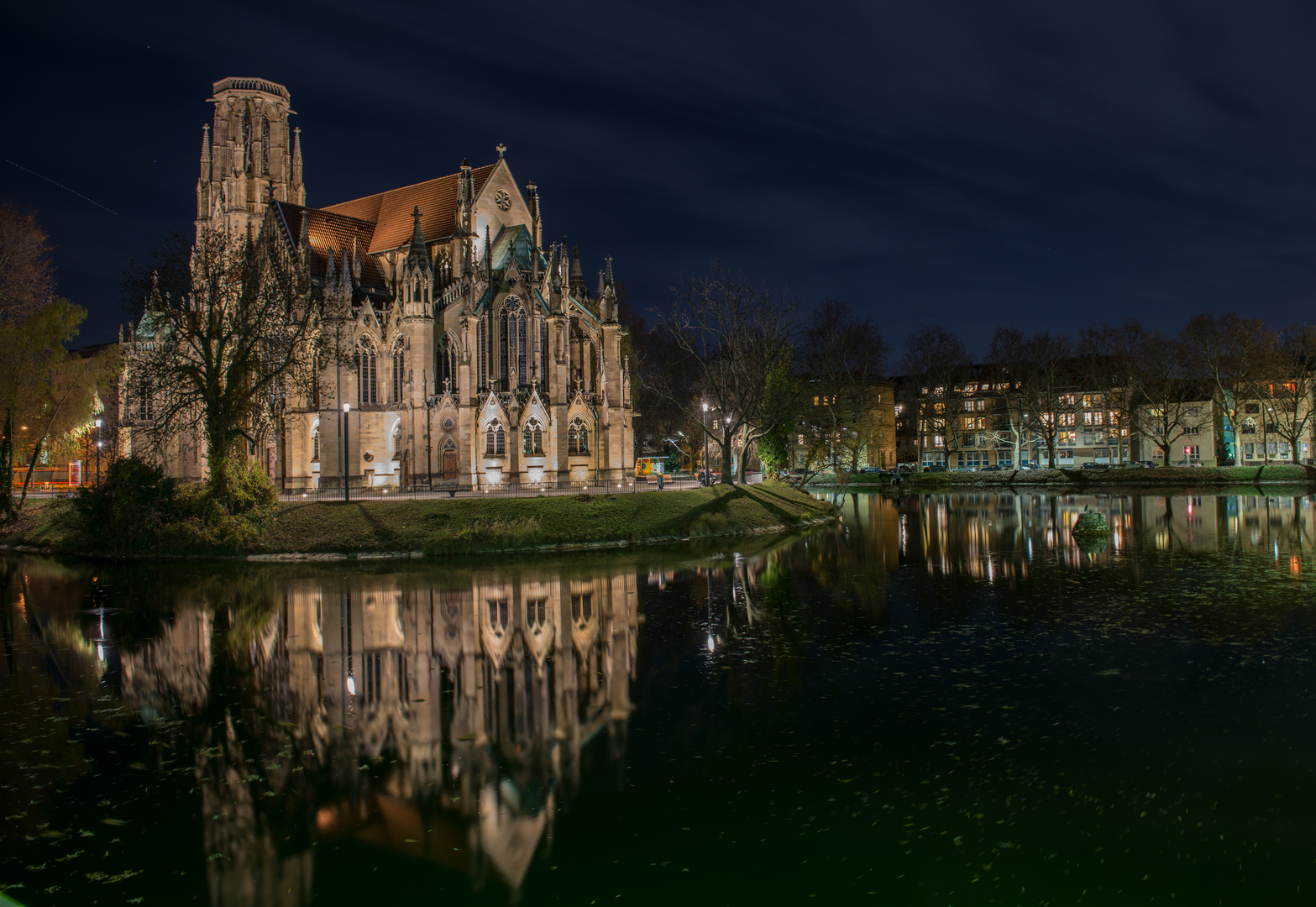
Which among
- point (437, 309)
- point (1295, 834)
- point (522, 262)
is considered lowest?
point (1295, 834)

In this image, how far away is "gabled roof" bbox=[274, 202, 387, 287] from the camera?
49.1 metres

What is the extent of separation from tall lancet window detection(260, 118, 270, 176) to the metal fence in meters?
26.0

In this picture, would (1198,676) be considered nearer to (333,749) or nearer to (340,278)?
(333,749)

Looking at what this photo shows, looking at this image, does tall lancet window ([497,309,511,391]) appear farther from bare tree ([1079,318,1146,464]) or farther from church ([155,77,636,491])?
bare tree ([1079,318,1146,464])

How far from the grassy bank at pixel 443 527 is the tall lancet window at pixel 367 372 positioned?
43.7 ft

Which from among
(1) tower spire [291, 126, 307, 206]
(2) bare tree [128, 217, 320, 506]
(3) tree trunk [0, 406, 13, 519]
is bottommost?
(3) tree trunk [0, 406, 13, 519]

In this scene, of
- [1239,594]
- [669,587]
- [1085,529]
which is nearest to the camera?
[1239,594]

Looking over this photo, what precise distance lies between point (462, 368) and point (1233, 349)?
63.1 metres

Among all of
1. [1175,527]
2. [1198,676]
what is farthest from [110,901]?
[1175,527]

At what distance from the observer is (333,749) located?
9445mm

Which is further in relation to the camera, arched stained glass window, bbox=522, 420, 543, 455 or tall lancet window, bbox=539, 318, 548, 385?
tall lancet window, bbox=539, 318, 548, 385

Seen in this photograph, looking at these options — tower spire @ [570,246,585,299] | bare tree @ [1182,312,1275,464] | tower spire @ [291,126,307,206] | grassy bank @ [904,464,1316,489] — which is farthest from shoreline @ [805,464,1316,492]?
tower spire @ [291,126,307,206]

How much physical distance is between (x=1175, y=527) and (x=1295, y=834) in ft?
97.3

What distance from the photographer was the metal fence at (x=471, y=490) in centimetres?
3588
